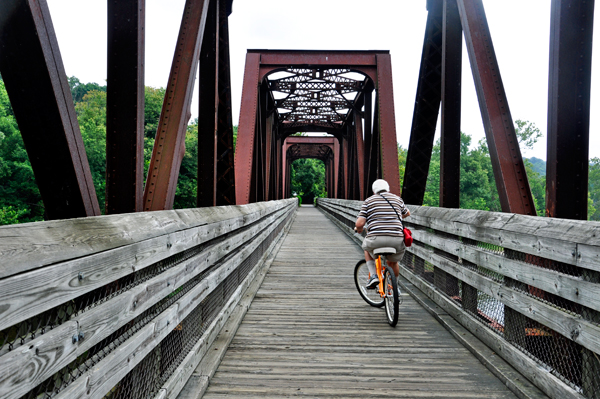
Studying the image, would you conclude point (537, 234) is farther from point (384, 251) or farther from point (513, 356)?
point (384, 251)

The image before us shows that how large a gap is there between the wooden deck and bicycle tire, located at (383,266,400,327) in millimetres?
109

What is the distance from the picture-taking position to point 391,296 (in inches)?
169

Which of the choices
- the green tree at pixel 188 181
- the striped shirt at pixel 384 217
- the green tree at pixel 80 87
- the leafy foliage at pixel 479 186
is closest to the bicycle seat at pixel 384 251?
the striped shirt at pixel 384 217

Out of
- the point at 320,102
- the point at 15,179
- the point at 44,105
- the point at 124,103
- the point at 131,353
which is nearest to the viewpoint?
the point at 131,353

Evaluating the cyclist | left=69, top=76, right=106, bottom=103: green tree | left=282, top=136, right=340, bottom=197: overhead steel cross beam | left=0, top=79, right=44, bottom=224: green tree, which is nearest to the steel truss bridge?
the cyclist

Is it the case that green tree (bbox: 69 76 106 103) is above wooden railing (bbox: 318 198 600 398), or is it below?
above

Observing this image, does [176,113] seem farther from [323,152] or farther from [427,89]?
[323,152]

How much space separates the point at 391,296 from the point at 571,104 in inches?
86.2

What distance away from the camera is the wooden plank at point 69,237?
1.19 metres

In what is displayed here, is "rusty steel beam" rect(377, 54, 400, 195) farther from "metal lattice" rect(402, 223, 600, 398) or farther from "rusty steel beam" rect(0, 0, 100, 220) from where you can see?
"rusty steel beam" rect(0, 0, 100, 220)

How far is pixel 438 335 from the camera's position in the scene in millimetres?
3922

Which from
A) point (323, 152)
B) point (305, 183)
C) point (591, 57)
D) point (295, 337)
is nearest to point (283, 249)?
point (295, 337)

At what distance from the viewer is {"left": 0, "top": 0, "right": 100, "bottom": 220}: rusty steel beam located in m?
2.08

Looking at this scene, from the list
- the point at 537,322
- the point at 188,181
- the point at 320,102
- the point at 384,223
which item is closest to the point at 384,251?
the point at 384,223
